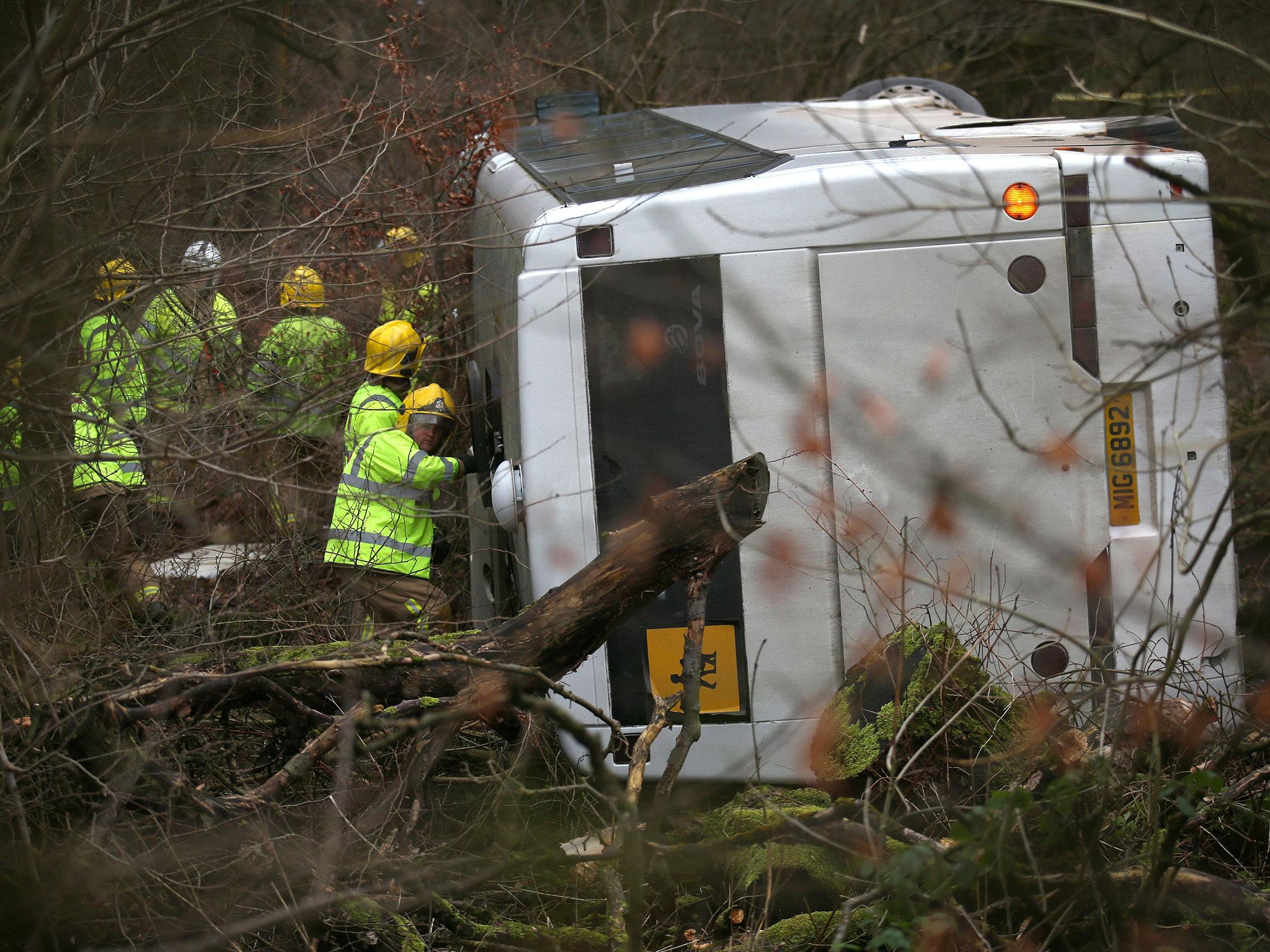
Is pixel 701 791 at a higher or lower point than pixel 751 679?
lower

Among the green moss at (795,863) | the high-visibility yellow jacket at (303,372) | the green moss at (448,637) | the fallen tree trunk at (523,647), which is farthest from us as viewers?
the high-visibility yellow jacket at (303,372)

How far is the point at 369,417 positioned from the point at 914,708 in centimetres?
297

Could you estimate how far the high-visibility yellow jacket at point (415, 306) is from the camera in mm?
6543

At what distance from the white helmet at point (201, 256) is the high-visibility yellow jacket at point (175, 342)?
0.47ft

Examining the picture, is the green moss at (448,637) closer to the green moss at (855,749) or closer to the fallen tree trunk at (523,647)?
the fallen tree trunk at (523,647)

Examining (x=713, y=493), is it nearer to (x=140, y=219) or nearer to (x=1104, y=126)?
(x=140, y=219)

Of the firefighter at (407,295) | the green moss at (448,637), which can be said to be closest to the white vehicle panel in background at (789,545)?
the green moss at (448,637)

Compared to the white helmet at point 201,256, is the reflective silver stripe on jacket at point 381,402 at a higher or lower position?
lower

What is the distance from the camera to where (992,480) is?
395 centimetres

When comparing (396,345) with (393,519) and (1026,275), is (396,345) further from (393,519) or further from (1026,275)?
(1026,275)

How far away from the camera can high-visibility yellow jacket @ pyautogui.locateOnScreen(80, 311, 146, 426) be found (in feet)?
12.8

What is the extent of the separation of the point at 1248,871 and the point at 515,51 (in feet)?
25.1

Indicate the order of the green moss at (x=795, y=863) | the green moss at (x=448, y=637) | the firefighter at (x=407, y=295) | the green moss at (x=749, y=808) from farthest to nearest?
the firefighter at (x=407, y=295) < the green moss at (x=749, y=808) < the green moss at (x=448, y=637) < the green moss at (x=795, y=863)

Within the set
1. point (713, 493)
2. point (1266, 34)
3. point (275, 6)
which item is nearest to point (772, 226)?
point (713, 493)
